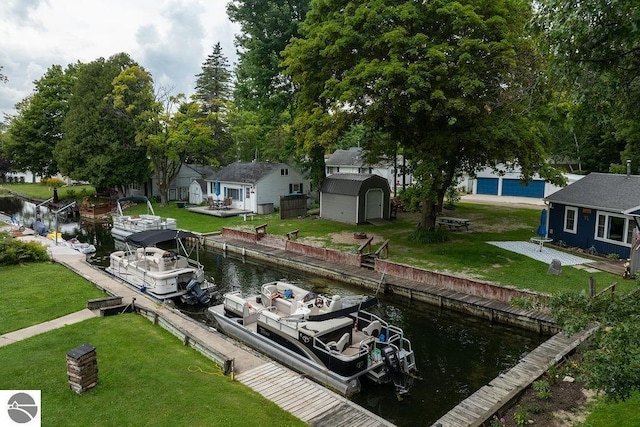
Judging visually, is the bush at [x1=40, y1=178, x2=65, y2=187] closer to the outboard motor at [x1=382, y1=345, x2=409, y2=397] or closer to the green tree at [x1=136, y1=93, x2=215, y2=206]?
the green tree at [x1=136, y1=93, x2=215, y2=206]

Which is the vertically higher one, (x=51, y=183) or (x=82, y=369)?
(x=51, y=183)

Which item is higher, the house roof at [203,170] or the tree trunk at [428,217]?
the house roof at [203,170]

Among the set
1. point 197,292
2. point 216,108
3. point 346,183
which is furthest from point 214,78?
point 197,292

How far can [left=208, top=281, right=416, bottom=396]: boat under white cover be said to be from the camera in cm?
1202

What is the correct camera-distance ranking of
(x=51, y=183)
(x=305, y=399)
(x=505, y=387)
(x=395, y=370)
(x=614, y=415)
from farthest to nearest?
(x=51, y=183), (x=395, y=370), (x=505, y=387), (x=305, y=399), (x=614, y=415)

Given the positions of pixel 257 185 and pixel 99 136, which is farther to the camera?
pixel 99 136

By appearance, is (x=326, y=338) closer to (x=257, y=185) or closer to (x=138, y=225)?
(x=138, y=225)

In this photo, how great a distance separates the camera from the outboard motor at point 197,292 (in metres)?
19.1

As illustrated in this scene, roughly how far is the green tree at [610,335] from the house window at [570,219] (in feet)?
63.0

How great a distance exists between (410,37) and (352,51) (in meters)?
3.60

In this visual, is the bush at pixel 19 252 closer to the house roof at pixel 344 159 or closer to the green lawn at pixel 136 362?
the green lawn at pixel 136 362

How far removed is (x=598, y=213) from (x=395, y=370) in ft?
53.7

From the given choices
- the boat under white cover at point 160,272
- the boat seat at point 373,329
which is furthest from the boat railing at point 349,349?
the boat under white cover at point 160,272

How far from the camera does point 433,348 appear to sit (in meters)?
14.9
